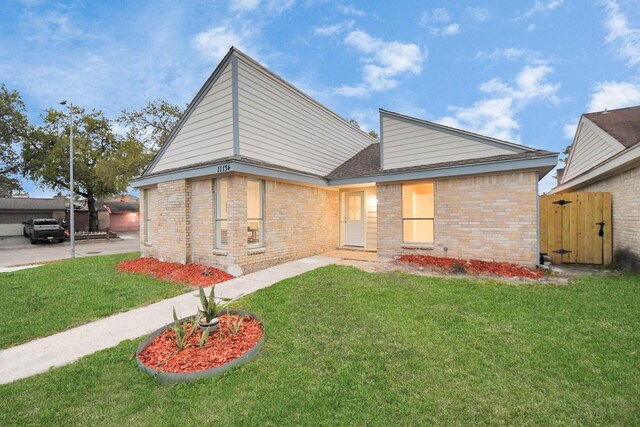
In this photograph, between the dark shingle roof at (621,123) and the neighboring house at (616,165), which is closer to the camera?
the neighboring house at (616,165)

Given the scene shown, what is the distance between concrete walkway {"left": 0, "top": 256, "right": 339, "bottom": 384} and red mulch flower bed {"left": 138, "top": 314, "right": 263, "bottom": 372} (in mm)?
867

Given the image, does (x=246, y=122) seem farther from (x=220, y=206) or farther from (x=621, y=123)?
(x=621, y=123)

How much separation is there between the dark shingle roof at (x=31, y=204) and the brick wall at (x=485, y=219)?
35403mm

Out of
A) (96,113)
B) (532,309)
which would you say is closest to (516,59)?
(532,309)

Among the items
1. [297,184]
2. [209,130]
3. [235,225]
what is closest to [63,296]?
[235,225]

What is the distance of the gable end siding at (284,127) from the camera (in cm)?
834

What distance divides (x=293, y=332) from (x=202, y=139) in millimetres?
7452

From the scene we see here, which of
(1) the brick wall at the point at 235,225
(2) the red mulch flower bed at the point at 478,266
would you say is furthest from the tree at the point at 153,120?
(2) the red mulch flower bed at the point at 478,266

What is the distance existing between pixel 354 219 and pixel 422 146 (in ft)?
13.7

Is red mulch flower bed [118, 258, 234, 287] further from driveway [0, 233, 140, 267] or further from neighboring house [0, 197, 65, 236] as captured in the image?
neighboring house [0, 197, 65, 236]

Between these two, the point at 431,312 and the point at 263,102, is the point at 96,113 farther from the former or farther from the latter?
the point at 431,312

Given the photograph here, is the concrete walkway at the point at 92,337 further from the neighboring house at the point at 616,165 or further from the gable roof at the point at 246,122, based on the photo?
the neighboring house at the point at 616,165

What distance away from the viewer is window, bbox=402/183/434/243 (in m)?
9.76

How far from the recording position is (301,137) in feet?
34.6
